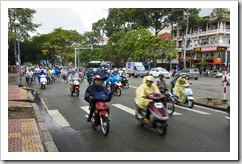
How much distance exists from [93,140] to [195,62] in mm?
44400

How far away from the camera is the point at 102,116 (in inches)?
285

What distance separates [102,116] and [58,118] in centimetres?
281

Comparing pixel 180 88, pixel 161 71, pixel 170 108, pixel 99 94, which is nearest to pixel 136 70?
pixel 161 71

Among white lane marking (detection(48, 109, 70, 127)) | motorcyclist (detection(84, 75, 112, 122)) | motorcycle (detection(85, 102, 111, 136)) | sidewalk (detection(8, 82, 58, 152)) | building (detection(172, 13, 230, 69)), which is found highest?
building (detection(172, 13, 230, 69))

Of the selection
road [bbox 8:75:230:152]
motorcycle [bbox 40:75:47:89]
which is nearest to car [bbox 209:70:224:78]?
motorcycle [bbox 40:75:47:89]

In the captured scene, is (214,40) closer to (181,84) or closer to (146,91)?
(181,84)

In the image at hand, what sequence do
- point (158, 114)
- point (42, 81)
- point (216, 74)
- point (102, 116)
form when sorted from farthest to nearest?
point (216, 74) → point (42, 81) → point (102, 116) → point (158, 114)

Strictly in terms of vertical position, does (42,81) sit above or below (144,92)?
below

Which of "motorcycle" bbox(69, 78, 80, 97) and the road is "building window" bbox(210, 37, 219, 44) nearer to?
"motorcycle" bbox(69, 78, 80, 97)

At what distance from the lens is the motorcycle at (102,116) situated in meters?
7.09

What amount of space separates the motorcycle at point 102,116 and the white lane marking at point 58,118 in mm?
1352

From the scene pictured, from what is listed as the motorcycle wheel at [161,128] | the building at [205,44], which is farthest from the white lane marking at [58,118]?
the building at [205,44]

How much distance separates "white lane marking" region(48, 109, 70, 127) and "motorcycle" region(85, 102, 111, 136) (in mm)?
1352

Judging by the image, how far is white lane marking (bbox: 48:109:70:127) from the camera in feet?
28.3
